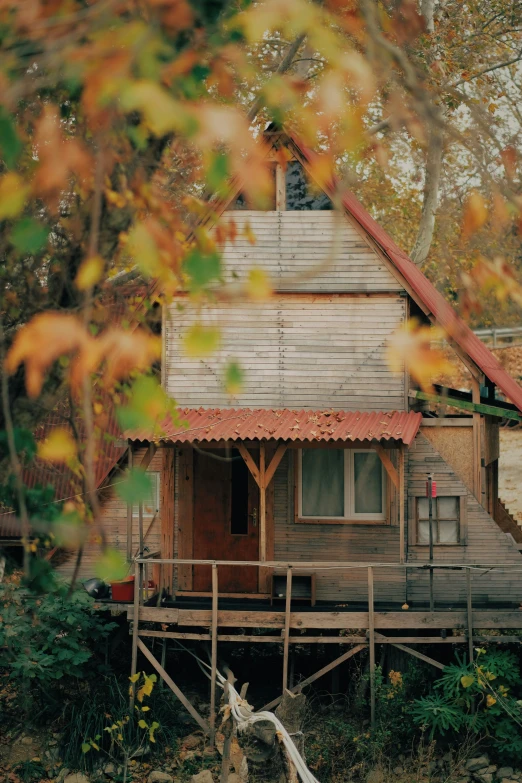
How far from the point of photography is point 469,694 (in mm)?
12398

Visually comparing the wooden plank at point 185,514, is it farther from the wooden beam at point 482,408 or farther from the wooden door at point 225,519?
the wooden beam at point 482,408

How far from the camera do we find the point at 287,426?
13383 millimetres

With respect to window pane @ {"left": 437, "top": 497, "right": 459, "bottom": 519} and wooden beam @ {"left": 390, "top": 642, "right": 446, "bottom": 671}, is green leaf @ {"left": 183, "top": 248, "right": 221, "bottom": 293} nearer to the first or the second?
wooden beam @ {"left": 390, "top": 642, "right": 446, "bottom": 671}

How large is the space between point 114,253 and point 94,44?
1.34m

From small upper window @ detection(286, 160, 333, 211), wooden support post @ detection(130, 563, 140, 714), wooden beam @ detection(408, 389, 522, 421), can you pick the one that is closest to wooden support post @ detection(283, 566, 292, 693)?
wooden support post @ detection(130, 563, 140, 714)

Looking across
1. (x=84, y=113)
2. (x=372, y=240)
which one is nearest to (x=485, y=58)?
(x=372, y=240)

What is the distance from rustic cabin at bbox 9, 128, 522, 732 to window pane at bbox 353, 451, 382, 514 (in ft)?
0.07

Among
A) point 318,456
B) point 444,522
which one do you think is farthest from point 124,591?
Result: point 444,522

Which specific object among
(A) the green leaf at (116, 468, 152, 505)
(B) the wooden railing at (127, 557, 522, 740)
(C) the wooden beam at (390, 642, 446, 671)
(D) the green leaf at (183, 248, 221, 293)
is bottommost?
(C) the wooden beam at (390, 642, 446, 671)

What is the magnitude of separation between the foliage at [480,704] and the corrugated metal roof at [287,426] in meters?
3.26

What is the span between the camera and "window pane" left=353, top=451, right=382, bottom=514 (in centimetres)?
1444

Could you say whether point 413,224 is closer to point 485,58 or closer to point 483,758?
point 485,58

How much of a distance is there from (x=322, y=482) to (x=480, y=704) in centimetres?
407

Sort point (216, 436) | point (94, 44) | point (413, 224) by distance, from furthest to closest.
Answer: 1. point (413, 224)
2. point (216, 436)
3. point (94, 44)
